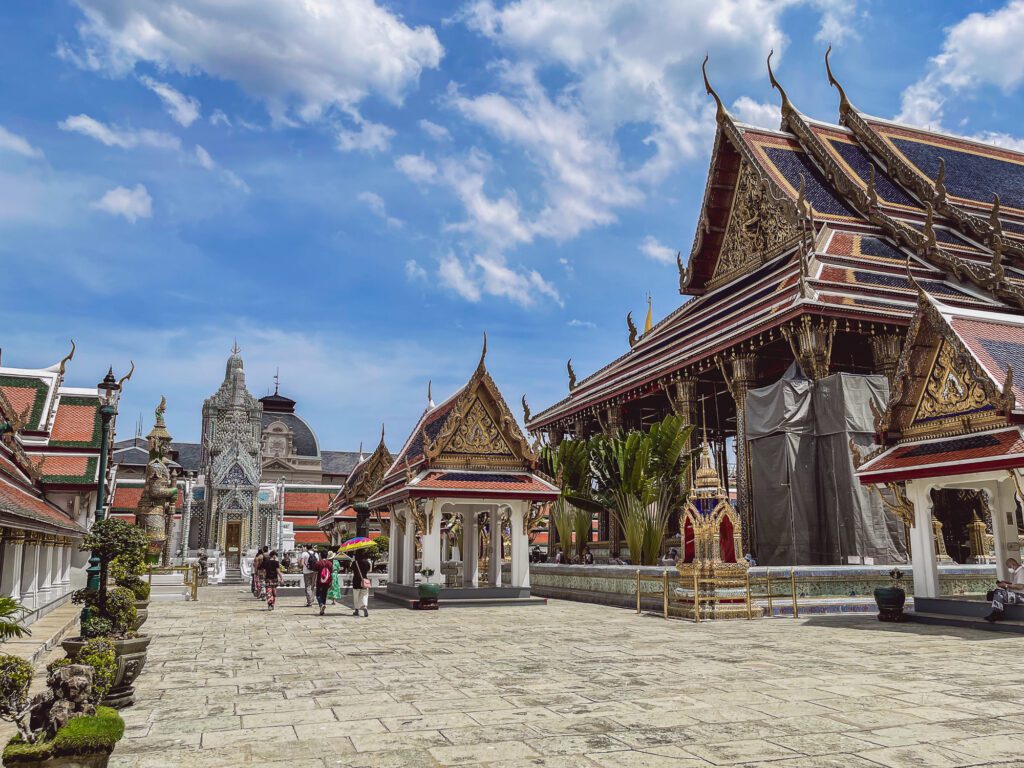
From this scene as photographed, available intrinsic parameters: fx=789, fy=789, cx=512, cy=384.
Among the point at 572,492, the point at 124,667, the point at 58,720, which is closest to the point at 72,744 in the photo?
the point at 58,720

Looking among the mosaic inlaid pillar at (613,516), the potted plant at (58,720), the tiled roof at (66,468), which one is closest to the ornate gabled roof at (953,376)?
the potted plant at (58,720)

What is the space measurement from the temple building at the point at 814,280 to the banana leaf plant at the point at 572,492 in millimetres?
2264

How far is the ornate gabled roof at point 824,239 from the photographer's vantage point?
20562 mm

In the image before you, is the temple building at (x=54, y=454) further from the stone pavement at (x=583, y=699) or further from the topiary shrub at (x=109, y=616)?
the topiary shrub at (x=109, y=616)

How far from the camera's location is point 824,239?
75.2 feet

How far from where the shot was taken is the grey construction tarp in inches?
695

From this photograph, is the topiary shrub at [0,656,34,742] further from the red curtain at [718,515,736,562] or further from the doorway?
the doorway

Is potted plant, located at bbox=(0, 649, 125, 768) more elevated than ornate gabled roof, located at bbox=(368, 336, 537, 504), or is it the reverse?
ornate gabled roof, located at bbox=(368, 336, 537, 504)

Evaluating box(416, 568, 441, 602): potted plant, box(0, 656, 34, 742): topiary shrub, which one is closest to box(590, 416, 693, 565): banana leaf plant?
box(416, 568, 441, 602): potted plant

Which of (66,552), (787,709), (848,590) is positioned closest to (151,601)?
(66,552)

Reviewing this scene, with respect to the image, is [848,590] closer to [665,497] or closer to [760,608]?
[760,608]

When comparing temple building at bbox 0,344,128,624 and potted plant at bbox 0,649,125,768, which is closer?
potted plant at bbox 0,649,125,768

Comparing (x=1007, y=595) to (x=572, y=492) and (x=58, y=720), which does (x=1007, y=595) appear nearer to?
(x=58, y=720)

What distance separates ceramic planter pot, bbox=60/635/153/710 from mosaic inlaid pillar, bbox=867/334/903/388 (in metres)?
17.9
